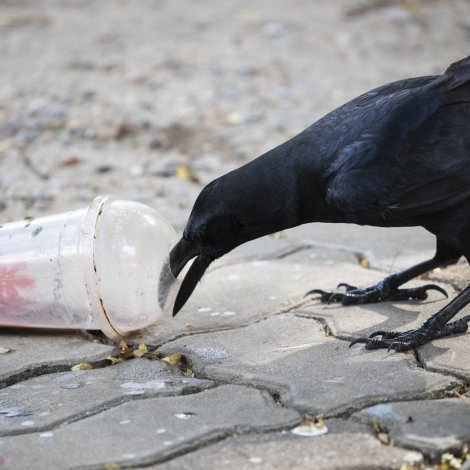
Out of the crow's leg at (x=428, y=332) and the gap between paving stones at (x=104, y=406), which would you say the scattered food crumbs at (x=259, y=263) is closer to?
the crow's leg at (x=428, y=332)

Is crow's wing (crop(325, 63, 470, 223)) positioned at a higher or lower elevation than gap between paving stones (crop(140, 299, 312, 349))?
higher

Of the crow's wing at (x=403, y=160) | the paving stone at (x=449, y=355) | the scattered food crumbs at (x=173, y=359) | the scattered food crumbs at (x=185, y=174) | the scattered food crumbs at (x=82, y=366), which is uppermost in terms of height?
the crow's wing at (x=403, y=160)

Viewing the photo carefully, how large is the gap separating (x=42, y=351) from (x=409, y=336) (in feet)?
4.17

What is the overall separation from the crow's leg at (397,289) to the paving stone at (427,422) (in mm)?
1041

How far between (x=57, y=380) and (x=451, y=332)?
53.6 inches

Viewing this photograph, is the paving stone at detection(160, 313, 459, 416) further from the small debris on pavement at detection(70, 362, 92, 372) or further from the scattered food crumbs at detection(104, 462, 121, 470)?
the scattered food crumbs at detection(104, 462, 121, 470)

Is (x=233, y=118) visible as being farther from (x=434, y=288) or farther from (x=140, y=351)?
(x=140, y=351)

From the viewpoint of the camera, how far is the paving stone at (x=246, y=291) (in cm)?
357

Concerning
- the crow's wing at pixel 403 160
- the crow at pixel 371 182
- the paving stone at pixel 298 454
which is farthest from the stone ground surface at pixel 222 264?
the crow's wing at pixel 403 160

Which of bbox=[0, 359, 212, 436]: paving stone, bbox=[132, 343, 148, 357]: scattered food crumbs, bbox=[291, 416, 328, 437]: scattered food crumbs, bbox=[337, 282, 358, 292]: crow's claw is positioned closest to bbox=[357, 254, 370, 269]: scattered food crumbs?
bbox=[337, 282, 358, 292]: crow's claw

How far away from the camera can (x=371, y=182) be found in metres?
3.21

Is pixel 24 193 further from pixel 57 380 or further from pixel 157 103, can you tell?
pixel 57 380

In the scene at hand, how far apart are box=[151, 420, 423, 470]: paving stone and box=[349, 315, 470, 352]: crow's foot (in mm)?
697

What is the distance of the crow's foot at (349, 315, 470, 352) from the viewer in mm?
3154
